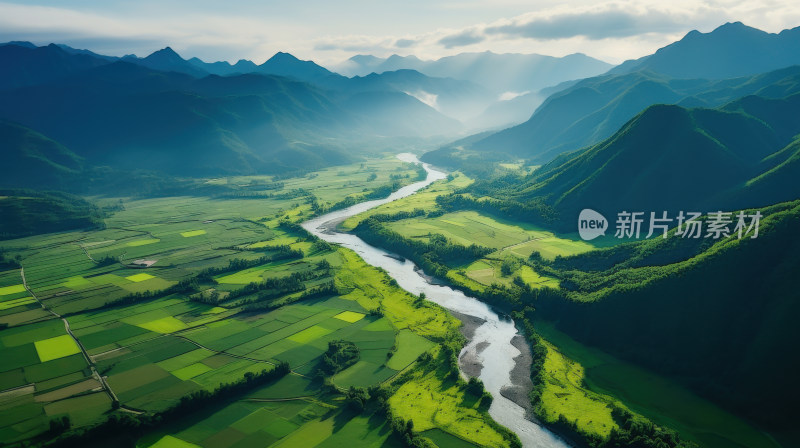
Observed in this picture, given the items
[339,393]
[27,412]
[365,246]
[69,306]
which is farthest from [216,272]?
[339,393]

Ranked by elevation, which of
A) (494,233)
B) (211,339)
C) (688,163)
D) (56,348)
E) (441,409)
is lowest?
(56,348)

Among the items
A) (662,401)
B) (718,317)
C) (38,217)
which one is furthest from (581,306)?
(38,217)

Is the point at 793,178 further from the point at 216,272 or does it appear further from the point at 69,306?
the point at 69,306

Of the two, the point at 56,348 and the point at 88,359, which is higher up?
the point at 88,359

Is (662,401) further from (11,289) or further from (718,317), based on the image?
(11,289)

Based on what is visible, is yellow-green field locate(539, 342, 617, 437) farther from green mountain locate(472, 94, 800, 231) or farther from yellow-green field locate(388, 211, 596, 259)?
green mountain locate(472, 94, 800, 231)

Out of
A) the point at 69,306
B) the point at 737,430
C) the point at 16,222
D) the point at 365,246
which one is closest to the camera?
the point at 737,430

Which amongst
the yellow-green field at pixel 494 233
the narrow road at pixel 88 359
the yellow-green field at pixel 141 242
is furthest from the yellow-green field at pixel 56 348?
the yellow-green field at pixel 494 233
